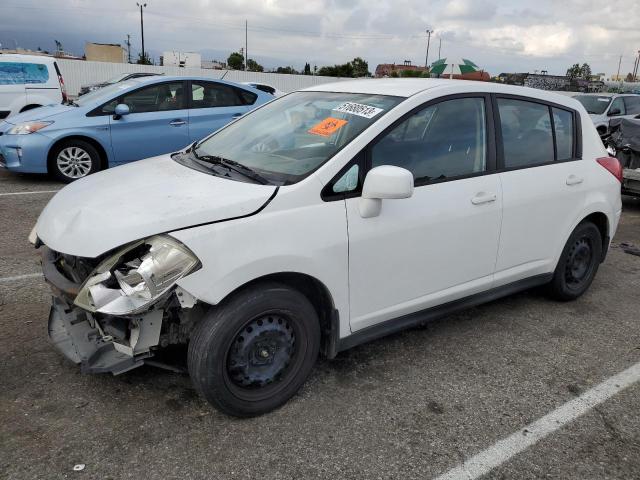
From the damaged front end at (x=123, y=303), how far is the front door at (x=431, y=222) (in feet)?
2.94

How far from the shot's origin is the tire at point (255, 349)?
2475 mm

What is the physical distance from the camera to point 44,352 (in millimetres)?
3264

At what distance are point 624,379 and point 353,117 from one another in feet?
7.38

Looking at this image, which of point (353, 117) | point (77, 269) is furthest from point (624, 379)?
point (77, 269)

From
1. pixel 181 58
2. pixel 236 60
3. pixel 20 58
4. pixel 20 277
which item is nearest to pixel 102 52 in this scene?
pixel 181 58

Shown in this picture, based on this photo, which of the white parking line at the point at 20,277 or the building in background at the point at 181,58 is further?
the building in background at the point at 181,58

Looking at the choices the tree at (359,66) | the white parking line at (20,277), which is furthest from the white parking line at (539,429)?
the tree at (359,66)

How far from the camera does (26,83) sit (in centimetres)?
1149

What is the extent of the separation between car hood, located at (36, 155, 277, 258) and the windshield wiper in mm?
101

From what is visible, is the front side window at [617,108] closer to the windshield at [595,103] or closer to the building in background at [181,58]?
the windshield at [595,103]

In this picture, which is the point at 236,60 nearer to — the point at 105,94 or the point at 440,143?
the point at 105,94

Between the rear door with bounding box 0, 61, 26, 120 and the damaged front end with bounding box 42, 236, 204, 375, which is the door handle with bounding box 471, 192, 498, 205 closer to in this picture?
the damaged front end with bounding box 42, 236, 204, 375

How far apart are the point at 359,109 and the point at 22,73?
10.9 meters

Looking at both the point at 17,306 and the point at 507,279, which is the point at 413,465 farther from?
the point at 17,306
